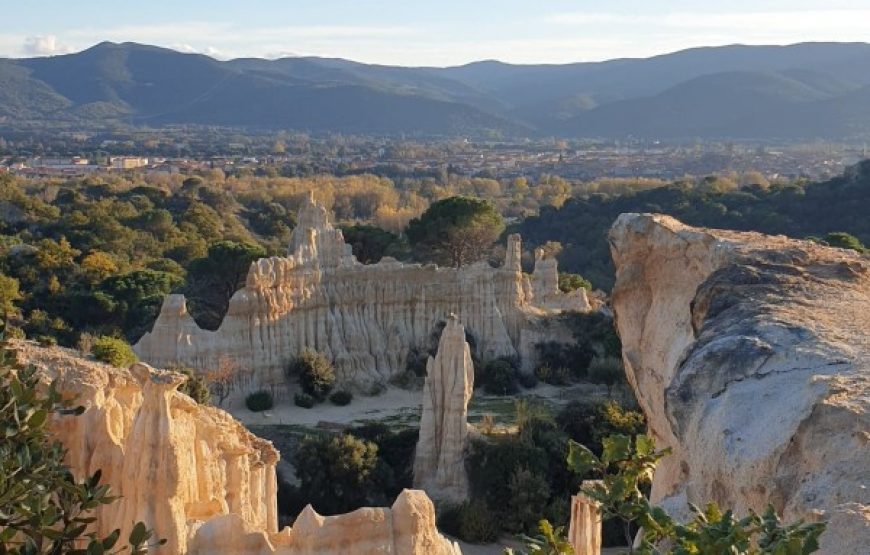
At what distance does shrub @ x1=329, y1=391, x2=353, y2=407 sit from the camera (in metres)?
32.8

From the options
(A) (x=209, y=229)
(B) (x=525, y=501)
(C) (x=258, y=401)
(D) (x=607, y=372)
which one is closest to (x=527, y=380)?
(D) (x=607, y=372)

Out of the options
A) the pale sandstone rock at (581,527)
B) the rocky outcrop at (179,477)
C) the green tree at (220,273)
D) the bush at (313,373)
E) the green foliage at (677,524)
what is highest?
the green foliage at (677,524)

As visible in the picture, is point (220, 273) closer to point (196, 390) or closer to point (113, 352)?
point (113, 352)

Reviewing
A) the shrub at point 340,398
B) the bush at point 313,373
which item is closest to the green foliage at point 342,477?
the bush at point 313,373

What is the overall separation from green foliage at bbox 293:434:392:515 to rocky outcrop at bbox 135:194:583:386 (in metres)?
5.62

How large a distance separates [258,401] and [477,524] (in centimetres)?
926

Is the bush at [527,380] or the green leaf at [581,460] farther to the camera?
the bush at [527,380]

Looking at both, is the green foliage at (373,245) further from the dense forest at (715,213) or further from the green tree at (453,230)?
the dense forest at (715,213)

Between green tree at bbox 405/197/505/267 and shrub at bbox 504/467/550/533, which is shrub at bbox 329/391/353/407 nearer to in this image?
shrub at bbox 504/467/550/533

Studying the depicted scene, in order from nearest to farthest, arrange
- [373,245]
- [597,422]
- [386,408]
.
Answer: [597,422], [386,408], [373,245]

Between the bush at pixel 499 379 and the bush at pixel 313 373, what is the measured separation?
4.68 metres

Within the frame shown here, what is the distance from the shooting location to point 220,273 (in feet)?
135

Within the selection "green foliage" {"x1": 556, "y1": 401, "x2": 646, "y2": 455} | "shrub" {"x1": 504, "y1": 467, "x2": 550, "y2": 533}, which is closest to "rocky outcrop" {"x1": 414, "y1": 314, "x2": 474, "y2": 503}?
"shrub" {"x1": 504, "y1": 467, "x2": 550, "y2": 533}

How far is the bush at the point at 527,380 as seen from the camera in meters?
35.2
